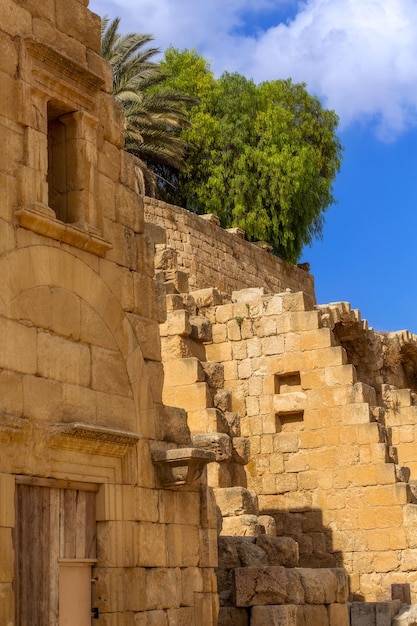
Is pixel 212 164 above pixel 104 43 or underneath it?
underneath

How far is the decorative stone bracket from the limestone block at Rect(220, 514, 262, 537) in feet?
8.00

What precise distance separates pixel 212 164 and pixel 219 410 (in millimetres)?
20459

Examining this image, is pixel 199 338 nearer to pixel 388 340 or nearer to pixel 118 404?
pixel 118 404

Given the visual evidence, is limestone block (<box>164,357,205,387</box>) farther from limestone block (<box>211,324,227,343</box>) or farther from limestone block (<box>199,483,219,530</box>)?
limestone block (<box>199,483,219,530</box>)

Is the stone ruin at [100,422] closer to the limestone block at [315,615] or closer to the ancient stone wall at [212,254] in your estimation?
the limestone block at [315,615]

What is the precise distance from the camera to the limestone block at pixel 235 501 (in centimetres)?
1292

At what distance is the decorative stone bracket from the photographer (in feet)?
33.6

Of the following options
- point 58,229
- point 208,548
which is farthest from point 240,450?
point 58,229

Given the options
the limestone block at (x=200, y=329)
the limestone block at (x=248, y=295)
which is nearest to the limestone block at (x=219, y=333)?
the limestone block at (x=248, y=295)

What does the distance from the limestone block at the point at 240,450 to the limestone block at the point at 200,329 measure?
163 centimetres

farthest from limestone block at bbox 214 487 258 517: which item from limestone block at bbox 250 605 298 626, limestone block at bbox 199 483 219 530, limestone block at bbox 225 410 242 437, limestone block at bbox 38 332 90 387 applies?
limestone block at bbox 38 332 90 387

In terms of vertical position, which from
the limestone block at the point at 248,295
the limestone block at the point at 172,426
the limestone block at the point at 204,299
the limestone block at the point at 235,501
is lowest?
the limestone block at the point at 235,501

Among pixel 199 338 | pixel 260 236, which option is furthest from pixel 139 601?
pixel 260 236

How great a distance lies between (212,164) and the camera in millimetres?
33938
